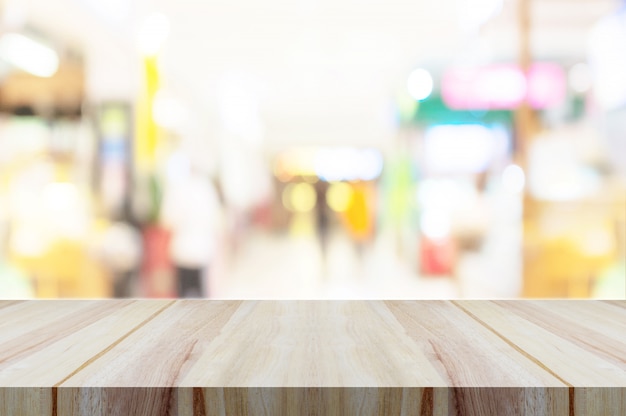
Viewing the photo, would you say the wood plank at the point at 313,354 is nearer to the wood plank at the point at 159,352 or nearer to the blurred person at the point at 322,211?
the wood plank at the point at 159,352

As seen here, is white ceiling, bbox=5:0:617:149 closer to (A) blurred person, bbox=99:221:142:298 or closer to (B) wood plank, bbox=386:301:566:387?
(A) blurred person, bbox=99:221:142:298

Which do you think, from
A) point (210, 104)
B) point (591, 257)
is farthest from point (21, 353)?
point (210, 104)

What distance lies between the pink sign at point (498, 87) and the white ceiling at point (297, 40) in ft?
2.24

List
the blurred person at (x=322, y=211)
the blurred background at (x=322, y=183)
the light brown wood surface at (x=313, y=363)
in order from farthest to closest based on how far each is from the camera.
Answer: the blurred person at (x=322, y=211)
the blurred background at (x=322, y=183)
the light brown wood surface at (x=313, y=363)

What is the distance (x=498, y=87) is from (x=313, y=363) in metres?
6.47

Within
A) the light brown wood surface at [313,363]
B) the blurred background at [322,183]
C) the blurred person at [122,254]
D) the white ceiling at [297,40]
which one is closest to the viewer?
the light brown wood surface at [313,363]

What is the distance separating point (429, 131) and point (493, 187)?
158cm

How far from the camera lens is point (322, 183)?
10.2 metres

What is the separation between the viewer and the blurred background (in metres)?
4.89

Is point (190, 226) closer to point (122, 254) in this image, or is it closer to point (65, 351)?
point (122, 254)

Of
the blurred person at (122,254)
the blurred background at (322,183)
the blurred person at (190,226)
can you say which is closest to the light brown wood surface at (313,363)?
the blurred background at (322,183)

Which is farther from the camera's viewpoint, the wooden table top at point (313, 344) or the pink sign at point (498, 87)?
the pink sign at point (498, 87)

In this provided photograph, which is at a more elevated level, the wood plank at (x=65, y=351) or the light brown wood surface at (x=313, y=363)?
the wood plank at (x=65, y=351)

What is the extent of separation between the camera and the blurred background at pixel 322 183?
489cm
